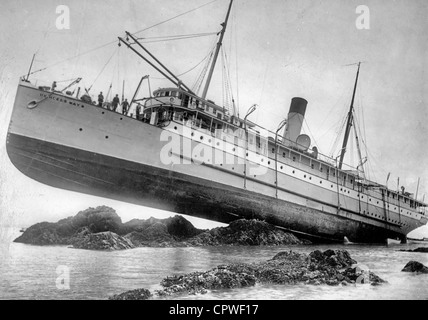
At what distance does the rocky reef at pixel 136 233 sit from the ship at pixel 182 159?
1025 millimetres

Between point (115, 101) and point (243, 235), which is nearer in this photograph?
point (115, 101)

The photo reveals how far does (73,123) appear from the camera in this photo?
12.1 meters

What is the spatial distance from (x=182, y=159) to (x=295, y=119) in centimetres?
1032

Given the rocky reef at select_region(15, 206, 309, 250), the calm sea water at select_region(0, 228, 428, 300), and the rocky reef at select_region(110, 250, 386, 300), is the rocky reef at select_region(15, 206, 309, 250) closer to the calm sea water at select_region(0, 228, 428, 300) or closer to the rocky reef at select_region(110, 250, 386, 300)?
the calm sea water at select_region(0, 228, 428, 300)

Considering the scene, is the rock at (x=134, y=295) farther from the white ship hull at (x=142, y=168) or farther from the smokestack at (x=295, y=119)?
the smokestack at (x=295, y=119)

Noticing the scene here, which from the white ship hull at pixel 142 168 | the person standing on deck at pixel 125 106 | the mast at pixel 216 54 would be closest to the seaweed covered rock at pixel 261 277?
the white ship hull at pixel 142 168

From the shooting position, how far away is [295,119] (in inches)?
821

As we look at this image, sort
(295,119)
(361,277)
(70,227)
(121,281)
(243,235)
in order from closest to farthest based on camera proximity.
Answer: (121,281) < (361,277) < (70,227) < (243,235) < (295,119)

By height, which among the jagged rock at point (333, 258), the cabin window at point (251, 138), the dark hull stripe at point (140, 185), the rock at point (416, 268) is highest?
the cabin window at point (251, 138)

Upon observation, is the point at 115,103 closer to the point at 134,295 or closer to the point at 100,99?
the point at 100,99

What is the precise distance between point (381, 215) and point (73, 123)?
862 inches

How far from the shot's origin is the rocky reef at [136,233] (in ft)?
35.0

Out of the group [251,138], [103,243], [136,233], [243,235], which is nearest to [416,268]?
[243,235]
